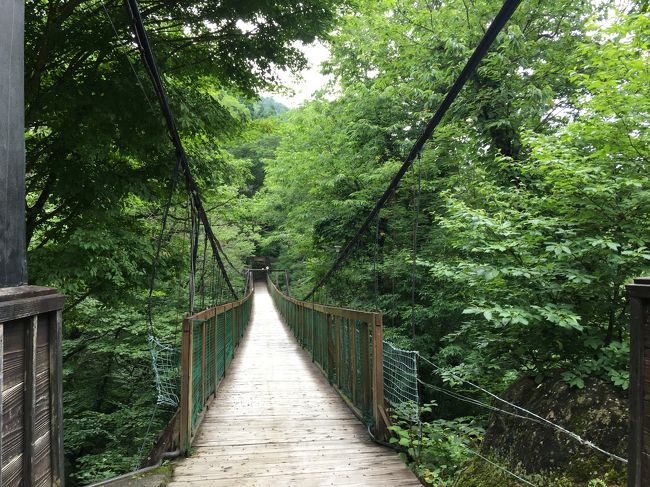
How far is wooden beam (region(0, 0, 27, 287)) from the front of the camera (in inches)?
32.8

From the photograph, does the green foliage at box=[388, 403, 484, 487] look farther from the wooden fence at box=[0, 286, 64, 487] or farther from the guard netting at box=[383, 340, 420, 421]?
the wooden fence at box=[0, 286, 64, 487]

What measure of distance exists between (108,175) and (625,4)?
6.78 metres

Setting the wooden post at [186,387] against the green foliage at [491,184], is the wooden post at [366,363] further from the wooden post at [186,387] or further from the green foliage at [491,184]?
the wooden post at [186,387]

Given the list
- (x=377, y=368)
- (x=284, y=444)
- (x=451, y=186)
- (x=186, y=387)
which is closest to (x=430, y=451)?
(x=377, y=368)

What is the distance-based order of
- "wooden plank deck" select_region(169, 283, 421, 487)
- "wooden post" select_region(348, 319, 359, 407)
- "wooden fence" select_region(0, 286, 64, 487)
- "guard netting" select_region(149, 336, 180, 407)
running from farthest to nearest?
1. "wooden post" select_region(348, 319, 359, 407)
2. "guard netting" select_region(149, 336, 180, 407)
3. "wooden plank deck" select_region(169, 283, 421, 487)
4. "wooden fence" select_region(0, 286, 64, 487)

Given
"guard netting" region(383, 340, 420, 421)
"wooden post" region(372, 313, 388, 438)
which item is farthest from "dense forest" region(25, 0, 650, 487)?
"wooden post" region(372, 313, 388, 438)

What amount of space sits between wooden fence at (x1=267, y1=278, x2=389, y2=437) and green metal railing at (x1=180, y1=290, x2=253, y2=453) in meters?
1.29

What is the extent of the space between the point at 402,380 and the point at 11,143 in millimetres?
2774

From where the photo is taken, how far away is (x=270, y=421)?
3.62m

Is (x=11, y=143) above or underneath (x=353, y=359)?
above

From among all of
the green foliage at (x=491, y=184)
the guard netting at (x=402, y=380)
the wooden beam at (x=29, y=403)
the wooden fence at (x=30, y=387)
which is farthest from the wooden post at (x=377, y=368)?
the wooden beam at (x=29, y=403)

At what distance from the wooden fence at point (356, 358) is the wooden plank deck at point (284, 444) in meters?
0.14

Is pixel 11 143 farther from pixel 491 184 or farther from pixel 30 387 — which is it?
pixel 491 184

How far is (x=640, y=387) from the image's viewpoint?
951 millimetres
